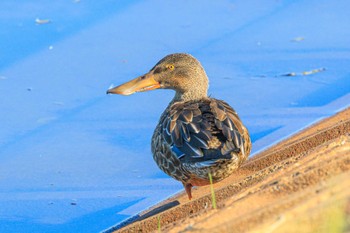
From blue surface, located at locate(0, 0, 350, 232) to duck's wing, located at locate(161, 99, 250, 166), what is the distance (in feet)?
2.69

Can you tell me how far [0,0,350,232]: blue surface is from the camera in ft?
22.8

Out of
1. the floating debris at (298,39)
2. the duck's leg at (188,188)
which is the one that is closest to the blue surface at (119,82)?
the floating debris at (298,39)

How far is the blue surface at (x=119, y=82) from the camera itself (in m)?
6.96

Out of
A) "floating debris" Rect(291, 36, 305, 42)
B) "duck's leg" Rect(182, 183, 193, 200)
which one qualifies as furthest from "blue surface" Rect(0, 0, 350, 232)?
"duck's leg" Rect(182, 183, 193, 200)

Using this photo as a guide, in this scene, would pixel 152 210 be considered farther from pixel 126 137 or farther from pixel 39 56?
pixel 39 56

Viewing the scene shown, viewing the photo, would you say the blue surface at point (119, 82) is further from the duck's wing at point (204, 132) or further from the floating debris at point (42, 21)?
the duck's wing at point (204, 132)

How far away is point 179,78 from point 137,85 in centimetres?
34

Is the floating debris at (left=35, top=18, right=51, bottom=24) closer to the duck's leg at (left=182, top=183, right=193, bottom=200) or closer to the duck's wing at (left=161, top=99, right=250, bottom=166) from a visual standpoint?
the duck's wing at (left=161, top=99, right=250, bottom=166)

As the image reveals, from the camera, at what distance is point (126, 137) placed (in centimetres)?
786

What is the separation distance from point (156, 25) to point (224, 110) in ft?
13.8

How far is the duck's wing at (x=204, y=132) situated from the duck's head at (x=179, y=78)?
680 millimetres

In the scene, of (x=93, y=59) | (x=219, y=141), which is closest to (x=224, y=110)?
(x=219, y=141)

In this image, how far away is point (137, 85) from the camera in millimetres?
7125

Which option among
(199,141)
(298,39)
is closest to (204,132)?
(199,141)
